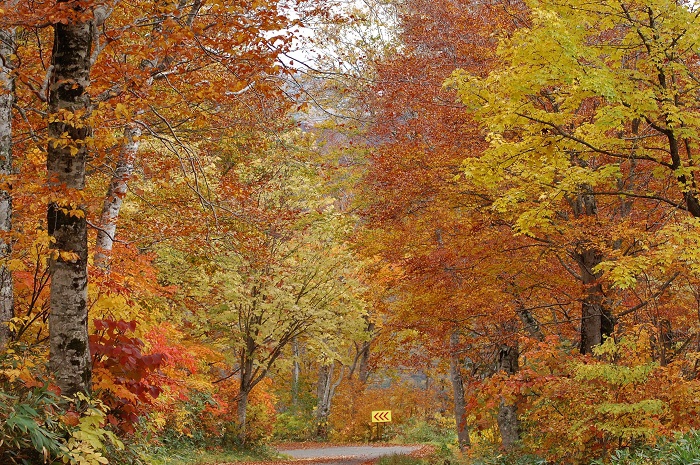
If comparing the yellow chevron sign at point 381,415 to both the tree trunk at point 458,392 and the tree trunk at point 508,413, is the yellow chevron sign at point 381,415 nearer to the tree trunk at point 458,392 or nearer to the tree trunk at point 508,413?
the tree trunk at point 458,392

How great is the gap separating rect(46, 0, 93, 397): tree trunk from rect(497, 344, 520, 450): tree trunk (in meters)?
10.4

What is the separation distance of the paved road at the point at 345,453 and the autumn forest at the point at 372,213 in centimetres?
302

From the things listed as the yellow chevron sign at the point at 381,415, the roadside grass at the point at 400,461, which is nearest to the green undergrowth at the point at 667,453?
the roadside grass at the point at 400,461

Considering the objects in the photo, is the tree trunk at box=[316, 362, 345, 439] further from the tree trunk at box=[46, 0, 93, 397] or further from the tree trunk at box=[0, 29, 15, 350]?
the tree trunk at box=[46, 0, 93, 397]

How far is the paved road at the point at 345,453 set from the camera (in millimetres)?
19286

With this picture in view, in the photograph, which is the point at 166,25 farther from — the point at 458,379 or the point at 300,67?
the point at 458,379

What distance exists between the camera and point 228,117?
11398mm

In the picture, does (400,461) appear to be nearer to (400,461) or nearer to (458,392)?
(400,461)

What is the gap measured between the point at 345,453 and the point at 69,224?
59.2 ft

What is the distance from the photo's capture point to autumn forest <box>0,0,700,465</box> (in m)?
6.36

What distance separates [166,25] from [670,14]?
236 inches

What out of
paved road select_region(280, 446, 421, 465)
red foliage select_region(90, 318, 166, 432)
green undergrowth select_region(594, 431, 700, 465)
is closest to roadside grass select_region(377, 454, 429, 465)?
paved road select_region(280, 446, 421, 465)

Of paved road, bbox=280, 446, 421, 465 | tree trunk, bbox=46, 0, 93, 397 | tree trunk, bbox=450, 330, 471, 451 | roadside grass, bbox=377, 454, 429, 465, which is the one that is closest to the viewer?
tree trunk, bbox=46, 0, 93, 397

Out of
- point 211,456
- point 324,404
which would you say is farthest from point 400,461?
point 324,404
